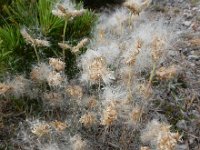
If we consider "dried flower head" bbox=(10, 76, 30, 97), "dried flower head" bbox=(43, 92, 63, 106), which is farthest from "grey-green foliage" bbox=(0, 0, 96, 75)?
"dried flower head" bbox=(43, 92, 63, 106)

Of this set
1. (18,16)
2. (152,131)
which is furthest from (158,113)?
(18,16)

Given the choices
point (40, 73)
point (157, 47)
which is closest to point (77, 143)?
point (40, 73)

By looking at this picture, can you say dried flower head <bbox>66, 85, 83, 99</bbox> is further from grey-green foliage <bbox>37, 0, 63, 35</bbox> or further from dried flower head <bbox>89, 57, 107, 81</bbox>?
grey-green foliage <bbox>37, 0, 63, 35</bbox>

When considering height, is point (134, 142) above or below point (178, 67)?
Result: below

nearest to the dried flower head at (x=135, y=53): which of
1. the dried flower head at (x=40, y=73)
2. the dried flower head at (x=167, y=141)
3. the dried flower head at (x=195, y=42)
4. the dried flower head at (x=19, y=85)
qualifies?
the dried flower head at (x=167, y=141)

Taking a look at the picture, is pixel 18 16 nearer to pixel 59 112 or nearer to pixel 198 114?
pixel 59 112

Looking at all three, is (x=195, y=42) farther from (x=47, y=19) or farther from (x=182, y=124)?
(x=47, y=19)
